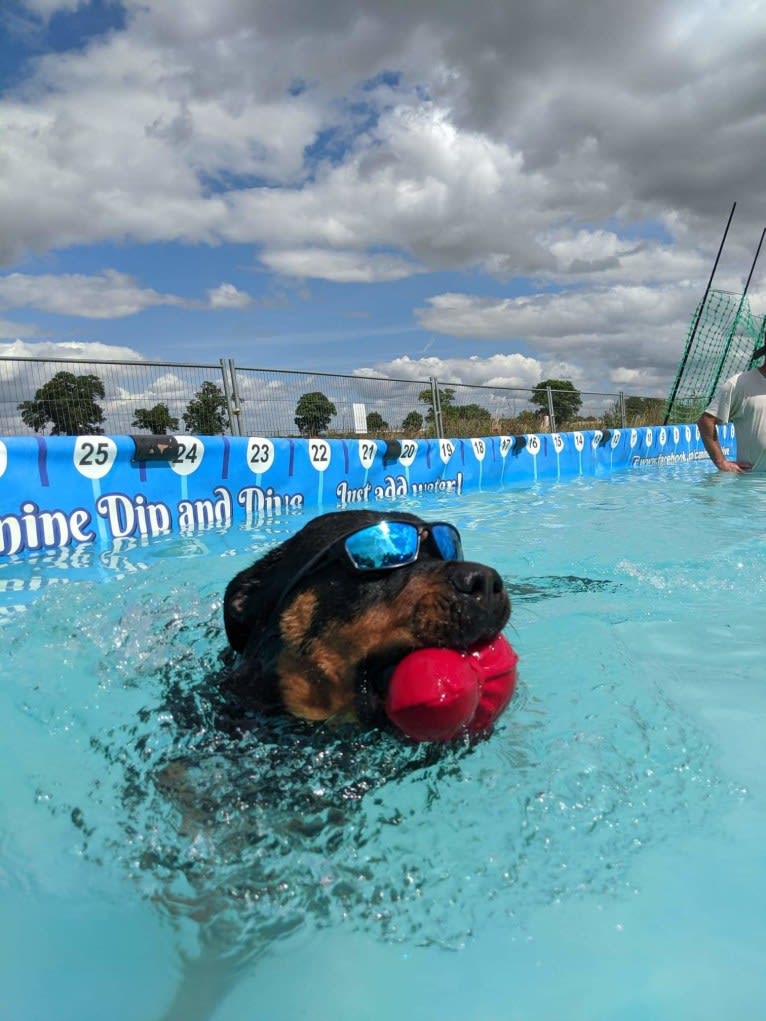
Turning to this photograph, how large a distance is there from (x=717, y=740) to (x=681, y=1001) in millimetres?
1109

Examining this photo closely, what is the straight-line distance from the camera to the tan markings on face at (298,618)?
2113 millimetres

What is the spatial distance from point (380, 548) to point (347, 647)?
0.35 m

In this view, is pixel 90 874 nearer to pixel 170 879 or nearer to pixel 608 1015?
pixel 170 879

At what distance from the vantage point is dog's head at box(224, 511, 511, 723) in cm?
194

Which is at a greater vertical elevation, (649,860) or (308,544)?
(308,544)

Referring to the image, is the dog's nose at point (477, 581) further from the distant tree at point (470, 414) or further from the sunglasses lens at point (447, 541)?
the distant tree at point (470, 414)

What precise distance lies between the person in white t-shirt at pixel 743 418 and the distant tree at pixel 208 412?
606 centimetres

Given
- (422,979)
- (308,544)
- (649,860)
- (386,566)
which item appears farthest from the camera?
(308,544)

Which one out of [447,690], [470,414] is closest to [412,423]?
[470,414]

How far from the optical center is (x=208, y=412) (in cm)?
929

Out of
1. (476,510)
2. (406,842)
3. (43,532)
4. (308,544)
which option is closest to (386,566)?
(308,544)

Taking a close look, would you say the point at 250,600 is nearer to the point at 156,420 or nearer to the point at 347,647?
the point at 347,647

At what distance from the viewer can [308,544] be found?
7.78ft

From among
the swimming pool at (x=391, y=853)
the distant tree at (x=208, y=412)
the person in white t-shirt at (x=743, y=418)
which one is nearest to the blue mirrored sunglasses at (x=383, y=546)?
the swimming pool at (x=391, y=853)
